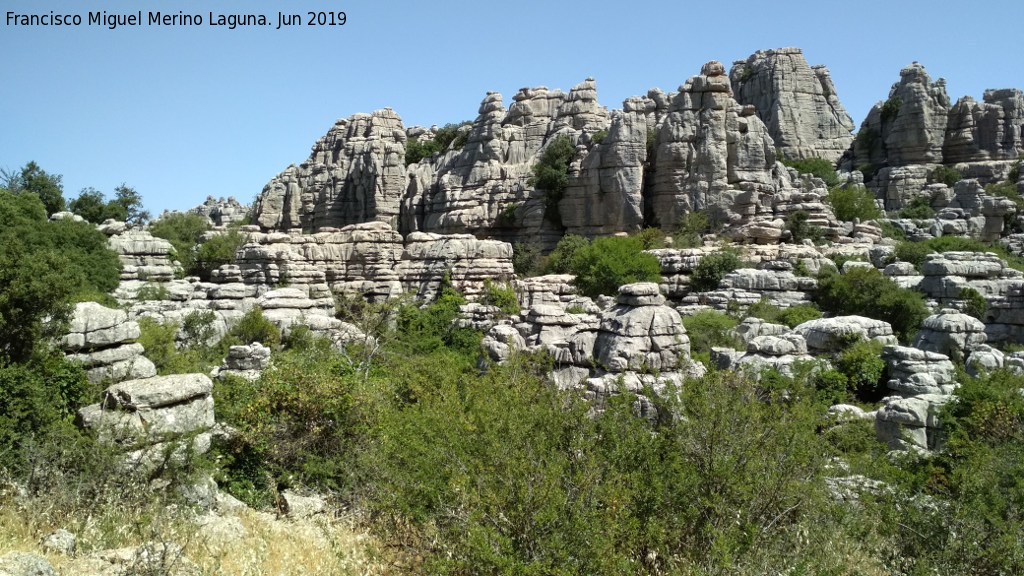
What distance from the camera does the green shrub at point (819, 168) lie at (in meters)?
50.2

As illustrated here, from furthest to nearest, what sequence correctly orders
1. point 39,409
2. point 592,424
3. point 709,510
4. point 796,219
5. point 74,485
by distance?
point 796,219
point 39,409
point 74,485
point 592,424
point 709,510

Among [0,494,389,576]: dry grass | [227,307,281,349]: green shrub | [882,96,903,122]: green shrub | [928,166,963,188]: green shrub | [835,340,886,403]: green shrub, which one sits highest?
[882,96,903,122]: green shrub

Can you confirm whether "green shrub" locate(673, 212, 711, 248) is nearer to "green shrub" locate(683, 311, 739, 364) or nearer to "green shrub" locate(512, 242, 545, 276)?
"green shrub" locate(512, 242, 545, 276)

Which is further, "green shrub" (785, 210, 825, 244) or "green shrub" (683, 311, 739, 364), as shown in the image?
"green shrub" (785, 210, 825, 244)

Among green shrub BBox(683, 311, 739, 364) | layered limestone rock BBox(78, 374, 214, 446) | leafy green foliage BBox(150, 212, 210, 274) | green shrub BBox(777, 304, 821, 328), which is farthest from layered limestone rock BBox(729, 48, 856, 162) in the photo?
layered limestone rock BBox(78, 374, 214, 446)

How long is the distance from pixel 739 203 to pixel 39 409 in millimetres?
31495

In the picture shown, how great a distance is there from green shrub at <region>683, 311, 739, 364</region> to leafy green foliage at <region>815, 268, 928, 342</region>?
4223mm

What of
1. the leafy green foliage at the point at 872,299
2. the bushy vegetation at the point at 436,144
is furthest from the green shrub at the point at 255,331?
the bushy vegetation at the point at 436,144

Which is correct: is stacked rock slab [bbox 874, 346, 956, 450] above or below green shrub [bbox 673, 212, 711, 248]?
below

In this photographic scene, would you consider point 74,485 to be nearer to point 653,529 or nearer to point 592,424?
point 592,424

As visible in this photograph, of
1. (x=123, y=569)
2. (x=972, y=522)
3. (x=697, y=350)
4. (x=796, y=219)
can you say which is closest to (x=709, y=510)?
(x=972, y=522)

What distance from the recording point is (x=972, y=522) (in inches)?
270

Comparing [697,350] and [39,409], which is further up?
[39,409]

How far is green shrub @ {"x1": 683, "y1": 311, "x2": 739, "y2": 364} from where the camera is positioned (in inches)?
870
